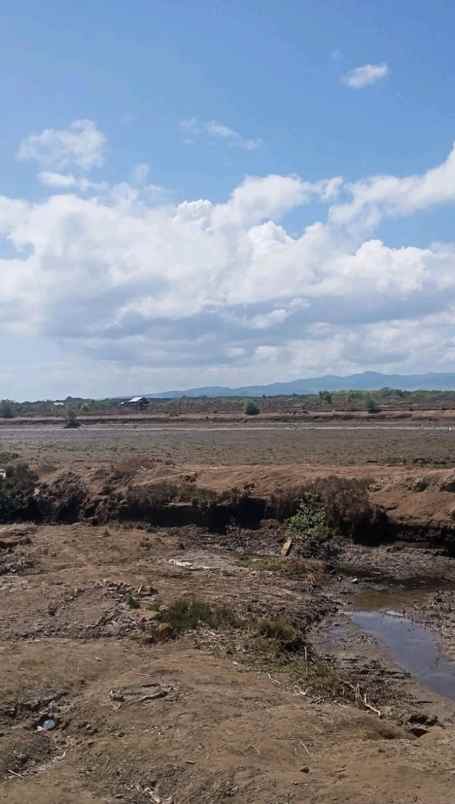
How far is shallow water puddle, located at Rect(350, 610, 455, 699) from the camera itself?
13.4 meters

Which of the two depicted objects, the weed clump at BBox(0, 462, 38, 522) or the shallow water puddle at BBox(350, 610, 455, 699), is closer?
the shallow water puddle at BBox(350, 610, 455, 699)

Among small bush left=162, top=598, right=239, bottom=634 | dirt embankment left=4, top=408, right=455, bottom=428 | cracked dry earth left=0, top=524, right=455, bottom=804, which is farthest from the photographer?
dirt embankment left=4, top=408, right=455, bottom=428

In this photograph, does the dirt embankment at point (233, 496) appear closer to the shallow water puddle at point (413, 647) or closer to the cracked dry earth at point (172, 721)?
the shallow water puddle at point (413, 647)

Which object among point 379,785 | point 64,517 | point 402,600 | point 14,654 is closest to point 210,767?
point 379,785

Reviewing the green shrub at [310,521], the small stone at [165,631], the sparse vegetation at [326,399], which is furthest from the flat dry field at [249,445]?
the sparse vegetation at [326,399]

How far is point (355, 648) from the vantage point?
15.0m

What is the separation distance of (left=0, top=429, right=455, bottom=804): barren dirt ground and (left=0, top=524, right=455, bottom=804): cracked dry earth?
3 centimetres

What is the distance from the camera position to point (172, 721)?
397 inches

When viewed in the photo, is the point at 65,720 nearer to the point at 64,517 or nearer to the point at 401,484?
the point at 401,484

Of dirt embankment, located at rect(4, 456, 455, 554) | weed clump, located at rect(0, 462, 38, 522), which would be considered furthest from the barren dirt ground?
weed clump, located at rect(0, 462, 38, 522)

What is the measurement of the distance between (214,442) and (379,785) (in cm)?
4839

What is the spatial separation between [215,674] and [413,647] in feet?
16.4

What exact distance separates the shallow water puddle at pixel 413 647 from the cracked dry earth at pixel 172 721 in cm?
97

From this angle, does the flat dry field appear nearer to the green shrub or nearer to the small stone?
the green shrub
